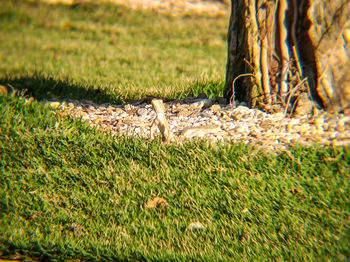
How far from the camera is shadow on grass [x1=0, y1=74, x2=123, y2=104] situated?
4219mm

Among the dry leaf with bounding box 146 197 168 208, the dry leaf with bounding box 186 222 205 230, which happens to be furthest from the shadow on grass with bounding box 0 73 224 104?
the dry leaf with bounding box 186 222 205 230

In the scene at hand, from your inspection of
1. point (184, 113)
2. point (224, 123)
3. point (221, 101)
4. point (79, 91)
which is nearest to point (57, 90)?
point (79, 91)

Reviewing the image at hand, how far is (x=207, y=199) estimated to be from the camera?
2.73 meters

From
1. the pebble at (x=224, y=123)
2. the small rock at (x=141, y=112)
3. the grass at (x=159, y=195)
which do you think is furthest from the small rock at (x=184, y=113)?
the grass at (x=159, y=195)

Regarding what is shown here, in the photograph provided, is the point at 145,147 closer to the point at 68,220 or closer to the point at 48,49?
the point at 68,220

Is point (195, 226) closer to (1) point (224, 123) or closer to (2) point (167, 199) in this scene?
(2) point (167, 199)

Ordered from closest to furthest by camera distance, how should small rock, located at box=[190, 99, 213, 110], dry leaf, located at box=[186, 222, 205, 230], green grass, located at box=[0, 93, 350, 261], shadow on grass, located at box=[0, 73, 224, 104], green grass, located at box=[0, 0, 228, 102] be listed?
green grass, located at box=[0, 93, 350, 261] → dry leaf, located at box=[186, 222, 205, 230] → small rock, located at box=[190, 99, 213, 110] → shadow on grass, located at box=[0, 73, 224, 104] → green grass, located at box=[0, 0, 228, 102]

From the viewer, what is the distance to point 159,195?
2811 millimetres

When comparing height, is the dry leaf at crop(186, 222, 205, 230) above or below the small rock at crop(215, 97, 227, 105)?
below

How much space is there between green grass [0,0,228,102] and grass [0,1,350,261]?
115 centimetres

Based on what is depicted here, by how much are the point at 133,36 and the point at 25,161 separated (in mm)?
5645

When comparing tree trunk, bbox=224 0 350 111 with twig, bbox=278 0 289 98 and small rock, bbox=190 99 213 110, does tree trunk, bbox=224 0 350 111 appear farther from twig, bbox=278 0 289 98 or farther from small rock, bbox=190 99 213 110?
small rock, bbox=190 99 213 110

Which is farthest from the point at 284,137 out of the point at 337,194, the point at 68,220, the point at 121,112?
the point at 68,220

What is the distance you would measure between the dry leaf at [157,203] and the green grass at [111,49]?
5.01 feet
